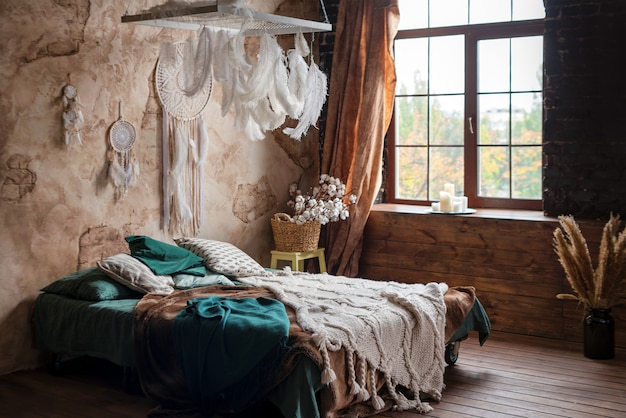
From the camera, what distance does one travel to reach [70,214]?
4367mm

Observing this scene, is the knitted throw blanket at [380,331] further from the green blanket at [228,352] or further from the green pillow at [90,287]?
the green pillow at [90,287]

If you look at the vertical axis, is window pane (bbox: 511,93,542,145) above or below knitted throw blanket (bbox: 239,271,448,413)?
above

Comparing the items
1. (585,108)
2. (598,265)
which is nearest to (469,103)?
(585,108)

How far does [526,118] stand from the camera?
5.35 metres

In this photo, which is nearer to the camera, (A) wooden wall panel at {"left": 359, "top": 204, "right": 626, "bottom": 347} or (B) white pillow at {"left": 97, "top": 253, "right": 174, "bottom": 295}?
(B) white pillow at {"left": 97, "top": 253, "right": 174, "bottom": 295}

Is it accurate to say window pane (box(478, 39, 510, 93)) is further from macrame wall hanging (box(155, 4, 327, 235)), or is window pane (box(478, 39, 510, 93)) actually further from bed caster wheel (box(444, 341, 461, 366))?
bed caster wheel (box(444, 341, 461, 366))

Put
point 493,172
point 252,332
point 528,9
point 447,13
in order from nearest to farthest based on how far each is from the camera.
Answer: point 252,332 → point 528,9 → point 493,172 → point 447,13

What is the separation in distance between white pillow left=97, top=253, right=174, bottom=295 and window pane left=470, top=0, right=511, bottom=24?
290 centimetres

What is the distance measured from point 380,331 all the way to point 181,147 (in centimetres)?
193

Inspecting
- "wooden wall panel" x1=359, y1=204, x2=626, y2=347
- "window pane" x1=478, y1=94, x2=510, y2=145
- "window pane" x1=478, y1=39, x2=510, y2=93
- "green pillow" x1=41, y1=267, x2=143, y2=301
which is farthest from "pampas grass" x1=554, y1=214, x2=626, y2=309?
"green pillow" x1=41, y1=267, x2=143, y2=301

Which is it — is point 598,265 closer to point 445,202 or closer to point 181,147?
point 445,202

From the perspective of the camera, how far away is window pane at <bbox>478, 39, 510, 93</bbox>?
17.7 ft

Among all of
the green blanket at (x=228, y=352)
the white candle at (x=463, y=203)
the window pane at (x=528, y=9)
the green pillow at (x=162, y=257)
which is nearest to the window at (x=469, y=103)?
the window pane at (x=528, y=9)

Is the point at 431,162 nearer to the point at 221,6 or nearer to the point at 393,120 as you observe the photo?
the point at 393,120
